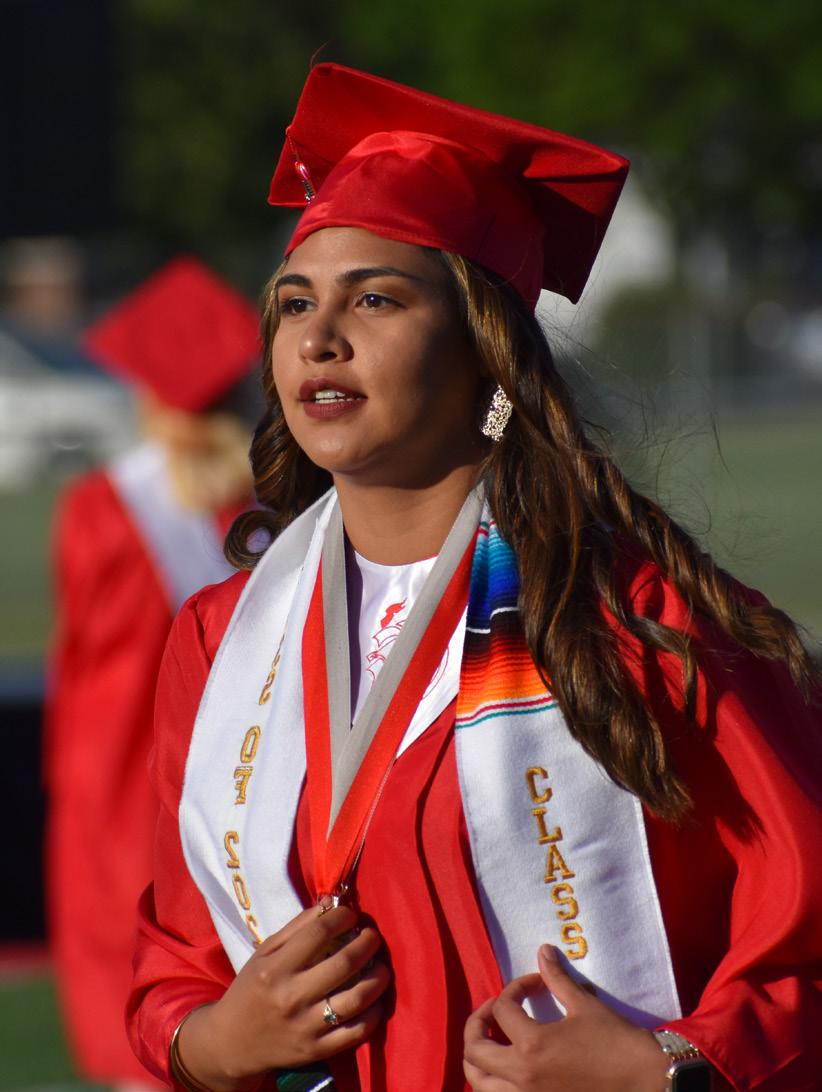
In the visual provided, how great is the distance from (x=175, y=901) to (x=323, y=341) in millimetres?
755

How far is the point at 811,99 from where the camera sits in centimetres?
3312

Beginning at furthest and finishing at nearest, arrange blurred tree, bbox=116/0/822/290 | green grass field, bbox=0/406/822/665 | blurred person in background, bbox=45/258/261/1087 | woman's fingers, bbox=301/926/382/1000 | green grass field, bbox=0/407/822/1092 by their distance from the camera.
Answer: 1. blurred tree, bbox=116/0/822/290
2. green grass field, bbox=0/406/822/665
3. blurred person in background, bbox=45/258/261/1087
4. green grass field, bbox=0/407/822/1092
5. woman's fingers, bbox=301/926/382/1000

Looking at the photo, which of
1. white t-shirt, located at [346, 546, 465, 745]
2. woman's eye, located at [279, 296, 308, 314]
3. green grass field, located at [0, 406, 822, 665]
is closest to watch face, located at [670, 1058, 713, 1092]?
→ white t-shirt, located at [346, 546, 465, 745]

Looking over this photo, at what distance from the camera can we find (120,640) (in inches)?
231

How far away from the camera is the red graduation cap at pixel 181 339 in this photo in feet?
20.3

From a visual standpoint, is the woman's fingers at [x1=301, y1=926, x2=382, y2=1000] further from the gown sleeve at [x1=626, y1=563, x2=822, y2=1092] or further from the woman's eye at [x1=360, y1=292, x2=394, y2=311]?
the woman's eye at [x1=360, y1=292, x2=394, y2=311]

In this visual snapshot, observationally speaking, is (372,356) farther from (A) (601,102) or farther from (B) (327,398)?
(A) (601,102)

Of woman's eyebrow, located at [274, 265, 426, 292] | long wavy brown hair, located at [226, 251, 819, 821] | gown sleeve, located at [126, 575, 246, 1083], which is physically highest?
woman's eyebrow, located at [274, 265, 426, 292]

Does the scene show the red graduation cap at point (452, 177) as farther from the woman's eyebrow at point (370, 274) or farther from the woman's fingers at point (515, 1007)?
the woman's fingers at point (515, 1007)

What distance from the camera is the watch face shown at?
2211 mm

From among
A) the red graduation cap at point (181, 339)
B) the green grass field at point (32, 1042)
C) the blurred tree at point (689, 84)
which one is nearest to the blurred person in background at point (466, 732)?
the red graduation cap at point (181, 339)

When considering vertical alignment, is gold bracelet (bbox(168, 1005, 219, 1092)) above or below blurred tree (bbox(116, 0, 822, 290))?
above

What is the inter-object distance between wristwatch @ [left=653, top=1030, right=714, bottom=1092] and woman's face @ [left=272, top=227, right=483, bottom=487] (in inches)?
30.7

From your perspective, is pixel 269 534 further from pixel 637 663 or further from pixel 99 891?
pixel 99 891
